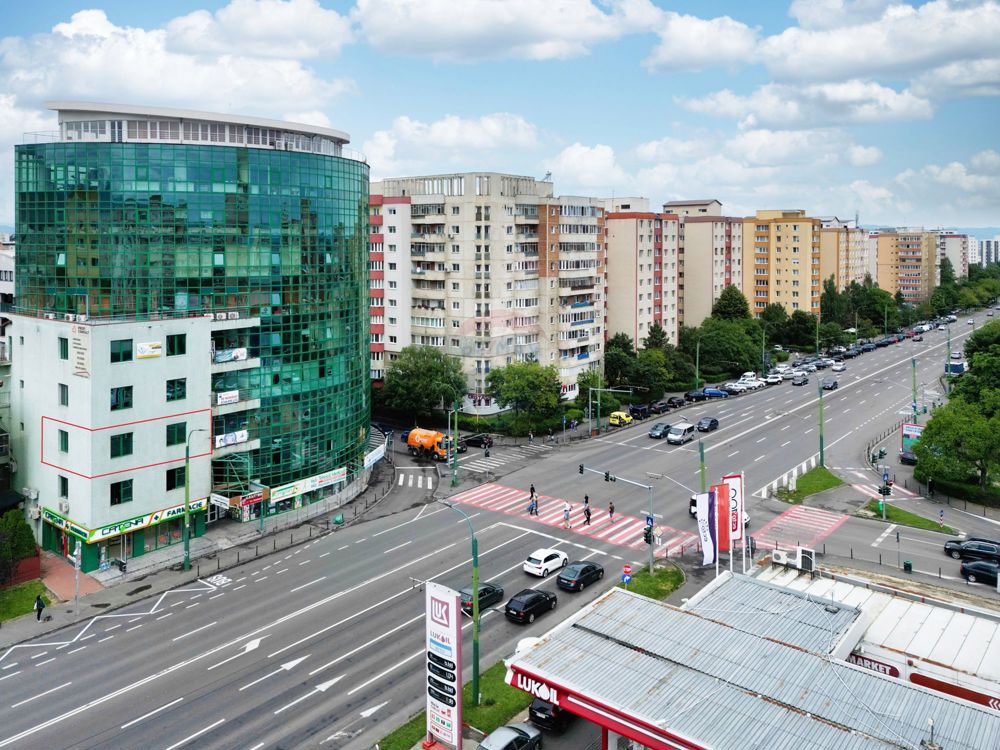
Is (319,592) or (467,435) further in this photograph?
(467,435)

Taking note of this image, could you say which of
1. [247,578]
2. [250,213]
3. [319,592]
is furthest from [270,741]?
[250,213]

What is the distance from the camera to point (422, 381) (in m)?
82.4

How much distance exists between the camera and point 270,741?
32.3 metres

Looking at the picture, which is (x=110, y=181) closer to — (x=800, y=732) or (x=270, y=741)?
(x=270, y=741)

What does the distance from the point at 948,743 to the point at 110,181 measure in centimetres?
5360

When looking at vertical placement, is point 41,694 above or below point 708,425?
below

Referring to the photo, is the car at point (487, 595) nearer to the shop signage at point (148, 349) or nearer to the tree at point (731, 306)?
the shop signage at point (148, 349)

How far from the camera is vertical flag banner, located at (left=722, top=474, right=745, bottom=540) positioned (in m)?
44.7

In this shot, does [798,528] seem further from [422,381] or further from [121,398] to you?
[121,398]

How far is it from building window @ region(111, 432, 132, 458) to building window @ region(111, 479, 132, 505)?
167 centimetres

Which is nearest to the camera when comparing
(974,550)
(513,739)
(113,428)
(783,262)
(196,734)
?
(513,739)

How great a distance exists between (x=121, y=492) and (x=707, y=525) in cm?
3455

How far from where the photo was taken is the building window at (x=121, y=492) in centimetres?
4991

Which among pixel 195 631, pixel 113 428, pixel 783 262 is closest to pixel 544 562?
pixel 195 631
